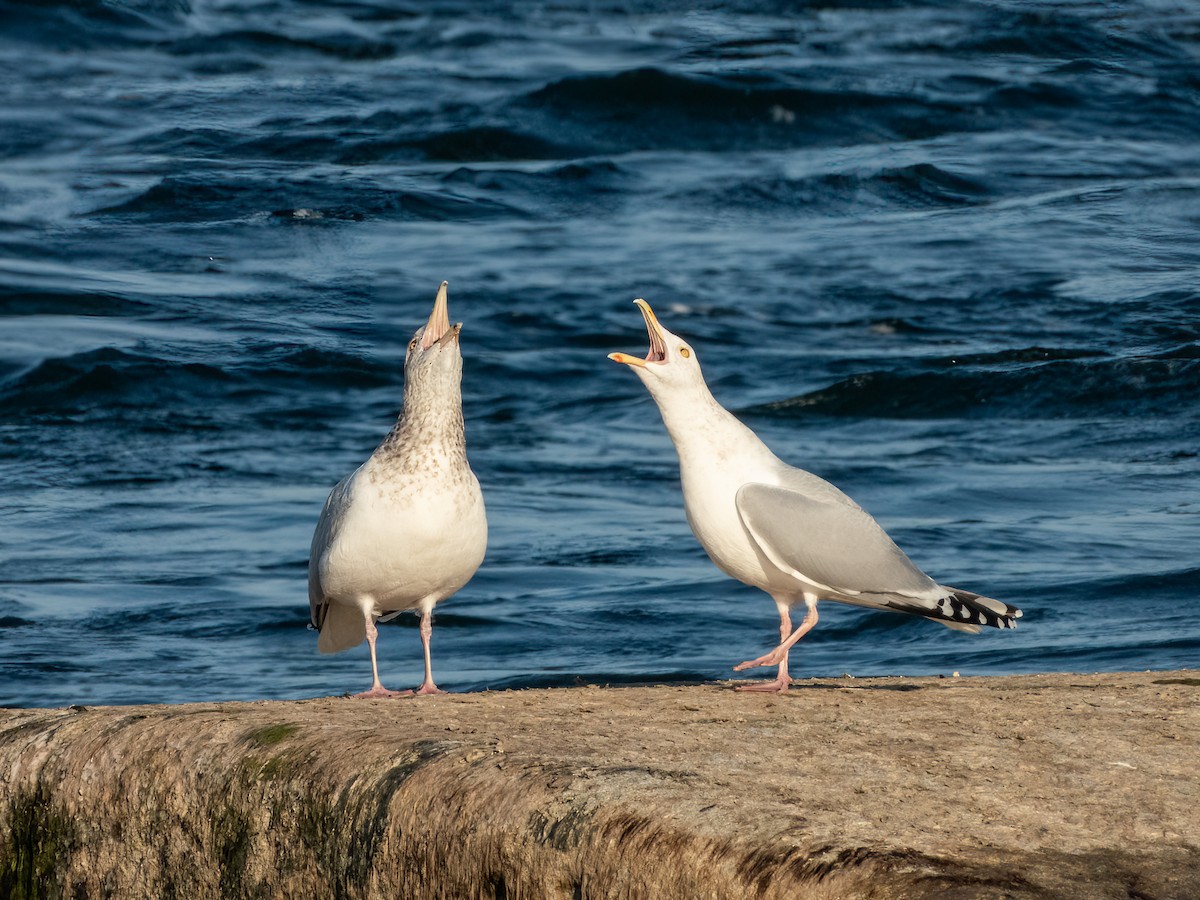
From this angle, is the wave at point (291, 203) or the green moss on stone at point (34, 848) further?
the wave at point (291, 203)

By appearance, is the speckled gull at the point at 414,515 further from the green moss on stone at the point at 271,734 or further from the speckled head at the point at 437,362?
the green moss on stone at the point at 271,734

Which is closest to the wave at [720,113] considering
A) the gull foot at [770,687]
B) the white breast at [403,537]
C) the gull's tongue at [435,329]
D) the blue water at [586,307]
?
the blue water at [586,307]

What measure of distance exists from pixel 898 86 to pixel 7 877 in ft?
64.9

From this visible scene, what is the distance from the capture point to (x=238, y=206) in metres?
18.8

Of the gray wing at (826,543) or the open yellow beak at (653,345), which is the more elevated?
the open yellow beak at (653,345)

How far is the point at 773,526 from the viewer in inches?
225

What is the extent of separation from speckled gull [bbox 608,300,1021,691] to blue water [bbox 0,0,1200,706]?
367 cm

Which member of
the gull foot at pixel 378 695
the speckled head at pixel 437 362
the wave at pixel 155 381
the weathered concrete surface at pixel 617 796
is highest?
the speckled head at pixel 437 362

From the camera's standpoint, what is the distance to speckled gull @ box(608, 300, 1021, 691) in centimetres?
579

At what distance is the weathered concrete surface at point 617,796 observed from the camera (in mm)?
3791

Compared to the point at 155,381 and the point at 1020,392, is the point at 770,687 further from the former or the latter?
the point at 155,381

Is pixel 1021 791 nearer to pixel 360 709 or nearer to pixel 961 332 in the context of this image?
pixel 360 709

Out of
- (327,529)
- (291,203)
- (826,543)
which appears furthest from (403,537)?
(291,203)

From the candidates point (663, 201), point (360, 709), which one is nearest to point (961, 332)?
point (663, 201)
